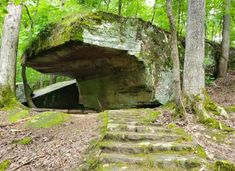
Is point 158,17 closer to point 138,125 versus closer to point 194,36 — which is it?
point 194,36

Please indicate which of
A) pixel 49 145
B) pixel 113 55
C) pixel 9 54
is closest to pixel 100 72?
pixel 113 55

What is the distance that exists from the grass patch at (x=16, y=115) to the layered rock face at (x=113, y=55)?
2.38 m

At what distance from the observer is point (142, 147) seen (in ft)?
15.2

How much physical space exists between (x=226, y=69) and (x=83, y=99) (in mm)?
7111

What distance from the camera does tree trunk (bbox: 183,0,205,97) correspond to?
7.11m

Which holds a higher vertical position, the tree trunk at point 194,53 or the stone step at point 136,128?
the tree trunk at point 194,53

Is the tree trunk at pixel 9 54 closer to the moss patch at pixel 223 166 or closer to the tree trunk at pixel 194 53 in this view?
the tree trunk at pixel 194 53

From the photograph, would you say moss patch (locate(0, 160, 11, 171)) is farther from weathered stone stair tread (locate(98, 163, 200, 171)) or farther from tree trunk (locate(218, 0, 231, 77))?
tree trunk (locate(218, 0, 231, 77))

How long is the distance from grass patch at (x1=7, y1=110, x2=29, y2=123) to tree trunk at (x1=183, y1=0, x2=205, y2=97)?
470cm

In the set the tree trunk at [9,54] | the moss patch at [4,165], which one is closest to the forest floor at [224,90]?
the moss patch at [4,165]

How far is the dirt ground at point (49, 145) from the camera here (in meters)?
4.51

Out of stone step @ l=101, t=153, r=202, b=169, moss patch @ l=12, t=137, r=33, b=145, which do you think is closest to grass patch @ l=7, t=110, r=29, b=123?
moss patch @ l=12, t=137, r=33, b=145

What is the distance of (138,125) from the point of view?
19.4ft

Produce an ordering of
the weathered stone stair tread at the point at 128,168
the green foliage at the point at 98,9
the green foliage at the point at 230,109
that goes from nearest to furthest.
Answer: the weathered stone stair tread at the point at 128,168
the green foliage at the point at 230,109
the green foliage at the point at 98,9
